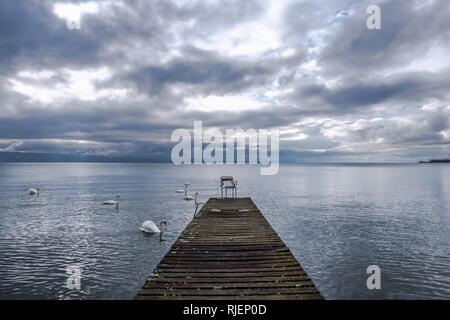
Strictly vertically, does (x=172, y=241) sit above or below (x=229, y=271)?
below

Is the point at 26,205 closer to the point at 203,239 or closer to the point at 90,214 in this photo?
the point at 90,214

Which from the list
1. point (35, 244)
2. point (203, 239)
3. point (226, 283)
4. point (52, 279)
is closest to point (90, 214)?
point (35, 244)

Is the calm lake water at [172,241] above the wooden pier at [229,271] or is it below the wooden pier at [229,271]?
below

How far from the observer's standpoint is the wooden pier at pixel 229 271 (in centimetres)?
928

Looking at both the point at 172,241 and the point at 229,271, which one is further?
the point at 172,241

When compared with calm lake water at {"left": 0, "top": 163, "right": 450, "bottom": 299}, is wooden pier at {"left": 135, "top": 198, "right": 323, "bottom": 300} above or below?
above

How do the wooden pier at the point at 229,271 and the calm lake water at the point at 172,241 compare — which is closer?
the wooden pier at the point at 229,271

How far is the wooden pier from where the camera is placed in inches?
365

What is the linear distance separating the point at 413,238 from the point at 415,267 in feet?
25.8

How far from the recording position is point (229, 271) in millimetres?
11273

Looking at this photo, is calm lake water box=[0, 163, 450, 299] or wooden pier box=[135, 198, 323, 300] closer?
wooden pier box=[135, 198, 323, 300]

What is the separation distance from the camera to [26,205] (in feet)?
132
